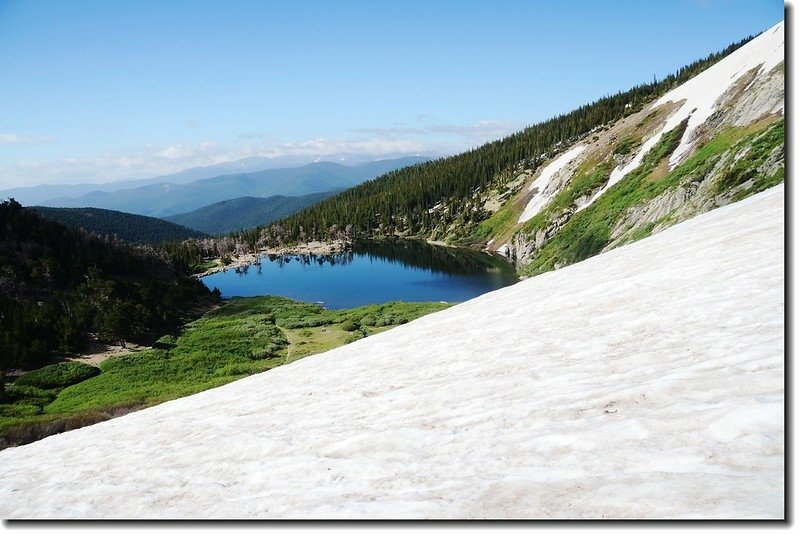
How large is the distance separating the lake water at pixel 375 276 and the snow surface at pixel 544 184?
14.3 m

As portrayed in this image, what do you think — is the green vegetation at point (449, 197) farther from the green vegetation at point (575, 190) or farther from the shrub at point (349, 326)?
the shrub at point (349, 326)

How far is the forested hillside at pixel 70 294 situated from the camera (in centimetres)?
4219

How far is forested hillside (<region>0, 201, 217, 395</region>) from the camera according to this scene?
42.2 m

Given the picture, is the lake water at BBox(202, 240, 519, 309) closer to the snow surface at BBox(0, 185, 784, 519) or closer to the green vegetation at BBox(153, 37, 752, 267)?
the green vegetation at BBox(153, 37, 752, 267)

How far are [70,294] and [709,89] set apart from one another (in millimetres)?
103977

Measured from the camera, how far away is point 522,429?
479 centimetres

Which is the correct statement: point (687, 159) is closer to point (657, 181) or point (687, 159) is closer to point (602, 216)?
point (657, 181)

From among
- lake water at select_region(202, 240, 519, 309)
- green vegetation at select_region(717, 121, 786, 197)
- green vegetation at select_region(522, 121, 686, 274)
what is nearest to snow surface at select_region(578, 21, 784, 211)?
green vegetation at select_region(522, 121, 686, 274)

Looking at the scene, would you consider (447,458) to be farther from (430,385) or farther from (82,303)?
(82,303)

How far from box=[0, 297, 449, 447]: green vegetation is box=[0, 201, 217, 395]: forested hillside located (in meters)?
4.30

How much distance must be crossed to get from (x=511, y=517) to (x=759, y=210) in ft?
42.6

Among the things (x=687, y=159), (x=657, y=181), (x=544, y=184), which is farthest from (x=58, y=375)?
(x=544, y=184)

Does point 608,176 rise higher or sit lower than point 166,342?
higher

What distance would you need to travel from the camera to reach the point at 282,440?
265 inches
